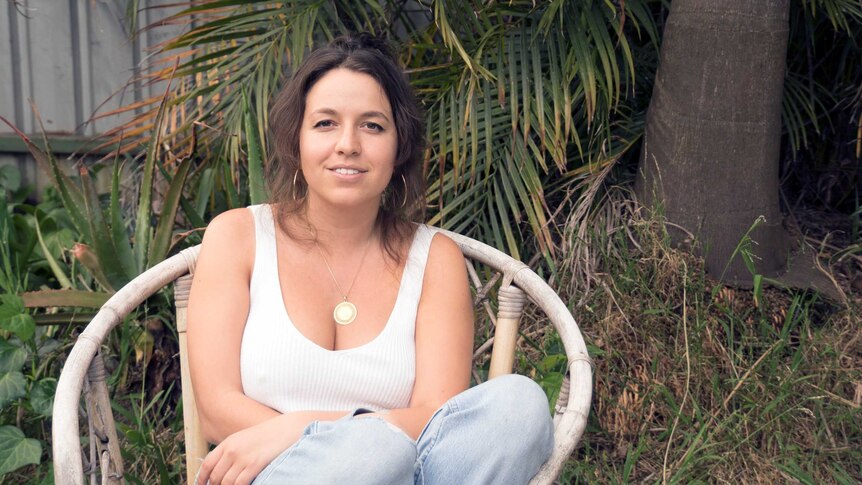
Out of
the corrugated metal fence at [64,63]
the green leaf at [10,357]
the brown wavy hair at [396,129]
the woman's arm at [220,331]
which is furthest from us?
the corrugated metal fence at [64,63]

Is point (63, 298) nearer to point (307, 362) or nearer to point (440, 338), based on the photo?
point (307, 362)

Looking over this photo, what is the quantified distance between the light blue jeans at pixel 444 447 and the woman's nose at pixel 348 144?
0.59m

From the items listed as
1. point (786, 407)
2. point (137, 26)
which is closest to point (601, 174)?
point (786, 407)

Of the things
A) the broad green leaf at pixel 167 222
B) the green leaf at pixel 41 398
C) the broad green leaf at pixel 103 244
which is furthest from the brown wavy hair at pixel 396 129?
the green leaf at pixel 41 398

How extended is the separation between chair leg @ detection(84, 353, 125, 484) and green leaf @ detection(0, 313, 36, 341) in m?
0.69

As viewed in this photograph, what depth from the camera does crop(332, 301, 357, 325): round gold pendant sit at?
6.73 ft

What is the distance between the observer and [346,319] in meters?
2.05

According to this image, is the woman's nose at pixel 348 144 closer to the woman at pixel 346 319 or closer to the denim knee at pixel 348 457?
the woman at pixel 346 319

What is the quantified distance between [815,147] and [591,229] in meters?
1.31

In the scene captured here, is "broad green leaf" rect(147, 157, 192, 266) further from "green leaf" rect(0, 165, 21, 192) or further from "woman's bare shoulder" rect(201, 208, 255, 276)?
"green leaf" rect(0, 165, 21, 192)

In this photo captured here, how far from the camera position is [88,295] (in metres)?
2.73

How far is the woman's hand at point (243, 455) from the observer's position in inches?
65.5

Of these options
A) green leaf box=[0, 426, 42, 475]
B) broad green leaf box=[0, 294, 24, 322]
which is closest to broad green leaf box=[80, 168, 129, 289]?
broad green leaf box=[0, 294, 24, 322]

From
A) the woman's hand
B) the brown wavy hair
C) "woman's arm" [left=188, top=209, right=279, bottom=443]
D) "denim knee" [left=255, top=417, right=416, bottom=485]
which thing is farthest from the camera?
the brown wavy hair
